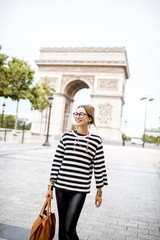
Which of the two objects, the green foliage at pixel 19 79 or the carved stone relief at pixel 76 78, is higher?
the carved stone relief at pixel 76 78

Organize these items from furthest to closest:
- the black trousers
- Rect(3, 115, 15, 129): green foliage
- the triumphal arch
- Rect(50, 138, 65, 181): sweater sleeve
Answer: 1. Rect(3, 115, 15, 129): green foliage
2. the triumphal arch
3. Rect(50, 138, 65, 181): sweater sleeve
4. the black trousers

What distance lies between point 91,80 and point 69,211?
1338 inches

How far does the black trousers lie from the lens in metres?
2.00

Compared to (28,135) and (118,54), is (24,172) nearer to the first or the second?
(28,135)

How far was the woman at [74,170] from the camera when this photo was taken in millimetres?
2028

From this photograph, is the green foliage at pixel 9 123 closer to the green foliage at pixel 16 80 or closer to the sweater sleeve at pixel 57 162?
the green foliage at pixel 16 80

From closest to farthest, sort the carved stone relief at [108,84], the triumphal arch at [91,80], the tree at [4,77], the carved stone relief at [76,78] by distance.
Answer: the tree at [4,77] < the triumphal arch at [91,80] < the carved stone relief at [108,84] < the carved stone relief at [76,78]

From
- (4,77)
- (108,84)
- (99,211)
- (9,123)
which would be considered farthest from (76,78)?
(9,123)

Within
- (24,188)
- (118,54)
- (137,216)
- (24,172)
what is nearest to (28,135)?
(24,172)

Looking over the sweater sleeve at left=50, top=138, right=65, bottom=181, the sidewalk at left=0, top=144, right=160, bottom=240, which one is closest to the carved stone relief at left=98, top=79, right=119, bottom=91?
→ the sidewalk at left=0, top=144, right=160, bottom=240

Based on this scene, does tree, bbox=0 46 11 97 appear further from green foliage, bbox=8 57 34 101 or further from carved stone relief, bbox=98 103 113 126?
carved stone relief, bbox=98 103 113 126

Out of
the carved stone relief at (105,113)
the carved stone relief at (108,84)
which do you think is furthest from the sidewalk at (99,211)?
the carved stone relief at (108,84)

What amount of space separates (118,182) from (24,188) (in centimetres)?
268

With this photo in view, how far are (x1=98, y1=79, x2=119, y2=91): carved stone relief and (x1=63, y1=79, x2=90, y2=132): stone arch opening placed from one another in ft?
10.3
